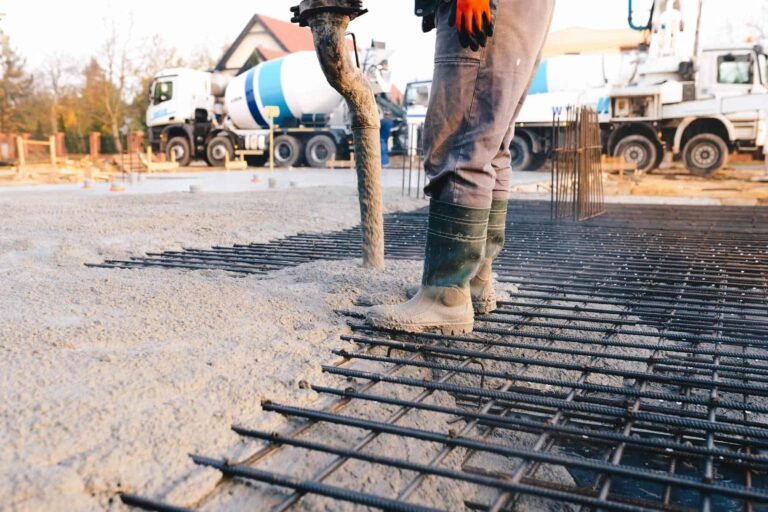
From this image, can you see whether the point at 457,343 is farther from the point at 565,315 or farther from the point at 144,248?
the point at 144,248

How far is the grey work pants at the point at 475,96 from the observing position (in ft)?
6.95

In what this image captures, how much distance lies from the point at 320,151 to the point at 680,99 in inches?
387

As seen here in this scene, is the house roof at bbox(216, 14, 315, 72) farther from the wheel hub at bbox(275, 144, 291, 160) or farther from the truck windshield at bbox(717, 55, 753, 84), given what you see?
the truck windshield at bbox(717, 55, 753, 84)

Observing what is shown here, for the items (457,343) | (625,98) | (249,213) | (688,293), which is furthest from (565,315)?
(625,98)

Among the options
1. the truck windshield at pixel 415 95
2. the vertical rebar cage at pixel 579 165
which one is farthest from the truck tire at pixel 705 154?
the vertical rebar cage at pixel 579 165

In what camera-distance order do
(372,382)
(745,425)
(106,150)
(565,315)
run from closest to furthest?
1. (745,425)
2. (372,382)
3. (565,315)
4. (106,150)

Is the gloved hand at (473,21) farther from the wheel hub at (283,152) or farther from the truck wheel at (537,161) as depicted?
the wheel hub at (283,152)

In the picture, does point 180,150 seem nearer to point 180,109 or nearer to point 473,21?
point 180,109

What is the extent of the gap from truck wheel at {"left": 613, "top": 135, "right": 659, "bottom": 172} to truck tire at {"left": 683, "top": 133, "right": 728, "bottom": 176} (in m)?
0.84

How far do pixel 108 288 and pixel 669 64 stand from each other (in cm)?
1489

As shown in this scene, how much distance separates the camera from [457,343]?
7.16 ft

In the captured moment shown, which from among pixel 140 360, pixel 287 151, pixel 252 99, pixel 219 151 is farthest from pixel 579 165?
pixel 219 151

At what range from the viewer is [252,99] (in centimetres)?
1973

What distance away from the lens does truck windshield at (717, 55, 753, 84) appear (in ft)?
46.9
